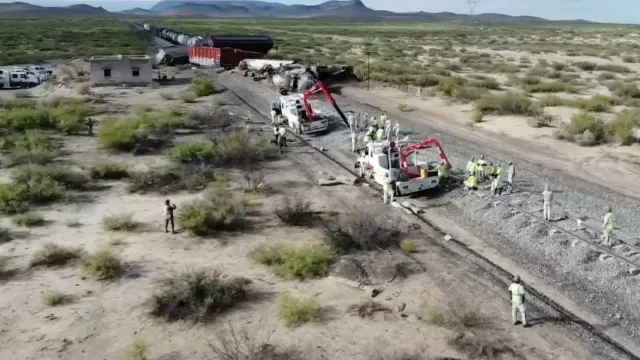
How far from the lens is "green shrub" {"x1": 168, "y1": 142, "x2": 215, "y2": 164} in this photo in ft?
85.7

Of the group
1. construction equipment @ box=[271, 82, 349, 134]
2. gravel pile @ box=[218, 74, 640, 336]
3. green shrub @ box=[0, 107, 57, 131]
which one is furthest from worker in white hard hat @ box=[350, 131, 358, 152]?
green shrub @ box=[0, 107, 57, 131]

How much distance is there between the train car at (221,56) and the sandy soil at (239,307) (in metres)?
44.7

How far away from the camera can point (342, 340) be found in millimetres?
12383

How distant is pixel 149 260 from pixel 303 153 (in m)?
12.8

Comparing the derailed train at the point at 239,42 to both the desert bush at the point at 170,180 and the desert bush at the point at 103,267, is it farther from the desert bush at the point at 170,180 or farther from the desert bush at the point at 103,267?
the desert bush at the point at 103,267

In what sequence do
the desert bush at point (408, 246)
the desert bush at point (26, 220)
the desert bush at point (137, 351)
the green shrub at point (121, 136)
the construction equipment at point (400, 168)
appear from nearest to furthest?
the desert bush at point (137, 351) → the desert bush at point (408, 246) → the desert bush at point (26, 220) → the construction equipment at point (400, 168) → the green shrub at point (121, 136)

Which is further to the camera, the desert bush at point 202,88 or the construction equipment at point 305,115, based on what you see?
the desert bush at point 202,88

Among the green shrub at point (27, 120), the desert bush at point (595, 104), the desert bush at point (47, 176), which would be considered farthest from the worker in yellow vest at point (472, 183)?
the green shrub at point (27, 120)

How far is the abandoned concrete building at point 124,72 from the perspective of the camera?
168ft

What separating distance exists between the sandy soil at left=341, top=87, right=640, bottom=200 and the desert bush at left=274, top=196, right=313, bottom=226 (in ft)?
38.5

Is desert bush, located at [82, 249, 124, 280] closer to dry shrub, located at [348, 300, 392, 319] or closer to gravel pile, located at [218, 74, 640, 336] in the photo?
dry shrub, located at [348, 300, 392, 319]

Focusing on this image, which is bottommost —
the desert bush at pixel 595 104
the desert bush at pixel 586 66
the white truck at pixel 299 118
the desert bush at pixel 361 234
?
the desert bush at pixel 361 234

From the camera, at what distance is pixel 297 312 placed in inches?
516

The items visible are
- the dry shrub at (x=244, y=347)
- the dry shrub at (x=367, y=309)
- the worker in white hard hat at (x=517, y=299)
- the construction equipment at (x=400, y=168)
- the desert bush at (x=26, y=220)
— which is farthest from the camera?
the construction equipment at (x=400, y=168)
